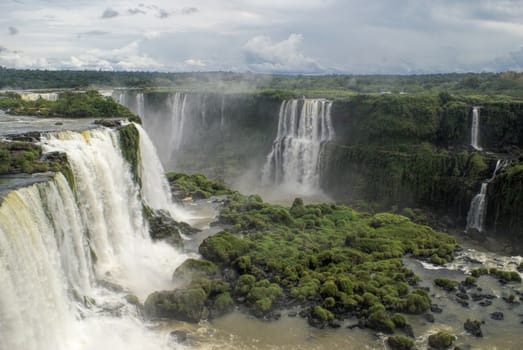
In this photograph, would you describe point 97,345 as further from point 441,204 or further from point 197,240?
point 441,204

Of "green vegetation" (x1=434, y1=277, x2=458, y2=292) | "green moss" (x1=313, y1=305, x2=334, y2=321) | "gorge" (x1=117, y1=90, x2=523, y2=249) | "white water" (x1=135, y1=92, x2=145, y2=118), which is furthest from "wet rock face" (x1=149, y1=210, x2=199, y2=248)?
"white water" (x1=135, y1=92, x2=145, y2=118)

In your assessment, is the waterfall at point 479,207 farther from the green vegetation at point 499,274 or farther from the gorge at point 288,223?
the green vegetation at point 499,274

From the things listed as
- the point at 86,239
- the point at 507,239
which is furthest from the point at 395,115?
the point at 86,239

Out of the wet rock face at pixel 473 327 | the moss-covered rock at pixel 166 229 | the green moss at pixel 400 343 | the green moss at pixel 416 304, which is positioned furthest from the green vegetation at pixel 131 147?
the wet rock face at pixel 473 327

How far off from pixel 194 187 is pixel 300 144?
12.2 m

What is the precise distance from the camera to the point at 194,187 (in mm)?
42281

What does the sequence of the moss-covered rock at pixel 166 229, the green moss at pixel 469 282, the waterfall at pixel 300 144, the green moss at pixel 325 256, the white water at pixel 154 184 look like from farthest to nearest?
1. the waterfall at pixel 300 144
2. the white water at pixel 154 184
3. the moss-covered rock at pixel 166 229
4. the green moss at pixel 469 282
5. the green moss at pixel 325 256

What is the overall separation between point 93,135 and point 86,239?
6.94 meters

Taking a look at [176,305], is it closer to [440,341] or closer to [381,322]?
[381,322]

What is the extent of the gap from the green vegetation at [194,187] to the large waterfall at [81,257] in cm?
1089

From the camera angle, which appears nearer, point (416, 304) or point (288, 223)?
point (416, 304)

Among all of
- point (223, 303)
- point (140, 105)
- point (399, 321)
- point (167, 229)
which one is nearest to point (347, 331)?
point (399, 321)

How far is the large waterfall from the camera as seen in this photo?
1573 cm

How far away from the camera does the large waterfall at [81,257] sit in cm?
1573
